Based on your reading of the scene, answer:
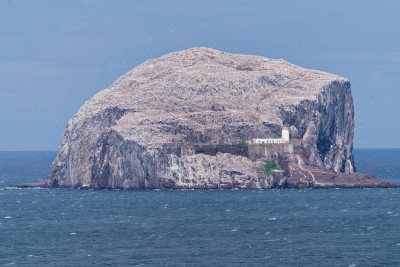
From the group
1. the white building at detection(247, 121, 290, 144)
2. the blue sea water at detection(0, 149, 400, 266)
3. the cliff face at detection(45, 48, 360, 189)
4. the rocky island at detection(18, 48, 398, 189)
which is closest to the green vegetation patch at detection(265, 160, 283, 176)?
the rocky island at detection(18, 48, 398, 189)

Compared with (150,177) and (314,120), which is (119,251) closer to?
(150,177)

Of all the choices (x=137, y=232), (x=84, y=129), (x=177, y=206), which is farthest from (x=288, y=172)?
(x=137, y=232)

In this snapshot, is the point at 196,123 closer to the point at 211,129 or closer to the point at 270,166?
the point at 211,129

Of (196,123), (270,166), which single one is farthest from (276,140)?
(196,123)

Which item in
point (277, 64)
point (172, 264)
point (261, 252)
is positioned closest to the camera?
point (172, 264)

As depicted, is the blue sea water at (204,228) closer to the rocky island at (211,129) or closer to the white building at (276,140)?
the rocky island at (211,129)

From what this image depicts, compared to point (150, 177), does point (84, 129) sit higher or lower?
higher

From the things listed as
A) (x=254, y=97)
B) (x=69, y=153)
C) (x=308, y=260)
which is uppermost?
(x=254, y=97)

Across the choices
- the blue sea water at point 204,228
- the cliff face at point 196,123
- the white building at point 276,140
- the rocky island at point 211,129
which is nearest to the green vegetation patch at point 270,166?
the rocky island at point 211,129
